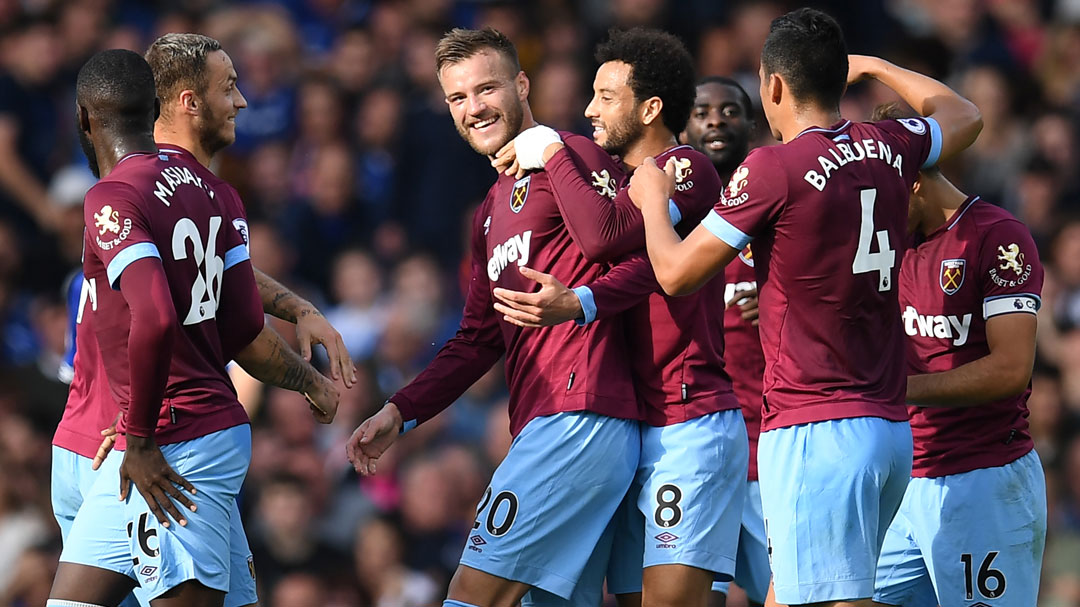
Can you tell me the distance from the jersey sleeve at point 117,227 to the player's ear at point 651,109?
191 centimetres

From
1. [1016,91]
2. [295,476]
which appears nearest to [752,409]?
[295,476]

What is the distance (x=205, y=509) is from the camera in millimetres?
5023

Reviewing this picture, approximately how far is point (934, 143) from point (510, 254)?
1622 millimetres

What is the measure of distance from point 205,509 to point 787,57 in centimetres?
255

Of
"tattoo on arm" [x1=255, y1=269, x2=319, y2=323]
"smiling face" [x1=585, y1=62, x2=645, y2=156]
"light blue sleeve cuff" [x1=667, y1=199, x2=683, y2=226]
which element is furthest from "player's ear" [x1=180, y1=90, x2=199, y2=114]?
"light blue sleeve cuff" [x1=667, y1=199, x2=683, y2=226]

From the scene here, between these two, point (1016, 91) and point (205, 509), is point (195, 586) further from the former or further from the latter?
point (1016, 91)

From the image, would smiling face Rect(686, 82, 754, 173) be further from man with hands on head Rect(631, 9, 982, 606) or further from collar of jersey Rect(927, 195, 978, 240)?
man with hands on head Rect(631, 9, 982, 606)

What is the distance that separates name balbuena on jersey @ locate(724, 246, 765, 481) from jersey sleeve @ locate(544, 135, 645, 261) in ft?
4.60

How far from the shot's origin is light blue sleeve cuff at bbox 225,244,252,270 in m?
5.37

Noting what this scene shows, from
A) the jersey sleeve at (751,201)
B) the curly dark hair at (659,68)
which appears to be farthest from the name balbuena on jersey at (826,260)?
the curly dark hair at (659,68)

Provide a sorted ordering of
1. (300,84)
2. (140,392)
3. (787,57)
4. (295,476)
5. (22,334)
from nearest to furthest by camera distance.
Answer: (140,392), (787,57), (295,476), (22,334), (300,84)

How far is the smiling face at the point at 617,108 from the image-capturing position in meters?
5.63

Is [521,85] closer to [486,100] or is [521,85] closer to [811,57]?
[486,100]

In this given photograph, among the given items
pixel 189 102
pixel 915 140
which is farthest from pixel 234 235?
pixel 915 140
